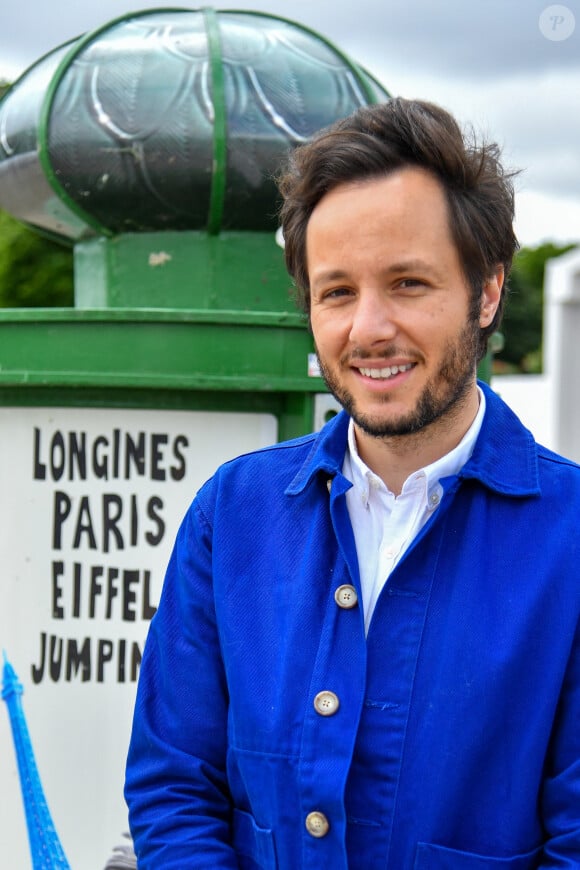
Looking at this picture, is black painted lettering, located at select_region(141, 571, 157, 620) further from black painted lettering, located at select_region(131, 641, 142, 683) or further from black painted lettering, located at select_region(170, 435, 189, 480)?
black painted lettering, located at select_region(170, 435, 189, 480)

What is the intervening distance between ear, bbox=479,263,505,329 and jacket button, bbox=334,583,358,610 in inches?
18.0

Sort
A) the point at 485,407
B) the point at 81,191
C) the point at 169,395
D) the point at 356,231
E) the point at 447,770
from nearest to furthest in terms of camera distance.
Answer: the point at 447,770 < the point at 356,231 < the point at 485,407 < the point at 169,395 < the point at 81,191

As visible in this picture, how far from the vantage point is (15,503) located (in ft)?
9.59

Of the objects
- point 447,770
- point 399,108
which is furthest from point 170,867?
point 399,108

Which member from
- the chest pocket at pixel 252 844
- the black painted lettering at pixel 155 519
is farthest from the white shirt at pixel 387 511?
the black painted lettering at pixel 155 519

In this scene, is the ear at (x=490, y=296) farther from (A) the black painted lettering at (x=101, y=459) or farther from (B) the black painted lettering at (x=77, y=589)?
(B) the black painted lettering at (x=77, y=589)

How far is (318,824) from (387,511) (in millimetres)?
461

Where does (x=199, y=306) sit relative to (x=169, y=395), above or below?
above

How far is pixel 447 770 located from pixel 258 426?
4.64ft

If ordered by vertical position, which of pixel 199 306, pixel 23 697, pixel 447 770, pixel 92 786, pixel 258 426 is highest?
pixel 199 306

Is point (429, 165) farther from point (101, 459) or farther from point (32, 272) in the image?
point (32, 272)

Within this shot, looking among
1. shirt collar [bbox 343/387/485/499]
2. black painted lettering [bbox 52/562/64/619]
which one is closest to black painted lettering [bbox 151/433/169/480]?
black painted lettering [bbox 52/562/64/619]

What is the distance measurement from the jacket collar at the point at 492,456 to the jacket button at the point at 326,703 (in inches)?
12.3

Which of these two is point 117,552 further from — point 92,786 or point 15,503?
point 92,786
